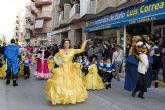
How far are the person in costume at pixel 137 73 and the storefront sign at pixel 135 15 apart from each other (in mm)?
6609

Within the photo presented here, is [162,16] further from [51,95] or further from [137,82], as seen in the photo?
[51,95]

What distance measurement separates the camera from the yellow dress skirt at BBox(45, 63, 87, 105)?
982 centimetres

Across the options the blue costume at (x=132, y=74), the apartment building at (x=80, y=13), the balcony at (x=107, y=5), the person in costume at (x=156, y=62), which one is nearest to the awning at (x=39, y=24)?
the apartment building at (x=80, y=13)

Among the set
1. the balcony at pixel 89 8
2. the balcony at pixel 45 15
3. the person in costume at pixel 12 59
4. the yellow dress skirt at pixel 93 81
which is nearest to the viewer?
the yellow dress skirt at pixel 93 81

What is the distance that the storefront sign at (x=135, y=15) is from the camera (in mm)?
18692

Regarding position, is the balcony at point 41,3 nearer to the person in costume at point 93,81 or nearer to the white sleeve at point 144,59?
the person in costume at point 93,81

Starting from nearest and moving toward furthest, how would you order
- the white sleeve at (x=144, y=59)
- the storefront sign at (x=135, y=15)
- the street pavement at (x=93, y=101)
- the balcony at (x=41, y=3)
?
1. the street pavement at (x=93, y=101)
2. the white sleeve at (x=144, y=59)
3. the storefront sign at (x=135, y=15)
4. the balcony at (x=41, y=3)

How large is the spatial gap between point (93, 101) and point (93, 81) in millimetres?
3013

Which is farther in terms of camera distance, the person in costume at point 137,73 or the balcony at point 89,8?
the balcony at point 89,8

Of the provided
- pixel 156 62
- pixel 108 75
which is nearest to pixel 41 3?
pixel 156 62

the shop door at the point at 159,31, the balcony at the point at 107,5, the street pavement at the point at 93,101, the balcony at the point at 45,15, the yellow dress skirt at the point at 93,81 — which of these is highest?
the balcony at the point at 45,15

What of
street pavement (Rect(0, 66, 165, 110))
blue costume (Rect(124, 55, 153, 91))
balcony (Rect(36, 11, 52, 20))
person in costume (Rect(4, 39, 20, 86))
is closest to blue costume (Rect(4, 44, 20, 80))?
person in costume (Rect(4, 39, 20, 86))

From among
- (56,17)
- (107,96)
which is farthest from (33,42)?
(107,96)

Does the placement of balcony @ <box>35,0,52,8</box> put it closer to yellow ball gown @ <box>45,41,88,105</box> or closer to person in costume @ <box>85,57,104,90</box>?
person in costume @ <box>85,57,104,90</box>
